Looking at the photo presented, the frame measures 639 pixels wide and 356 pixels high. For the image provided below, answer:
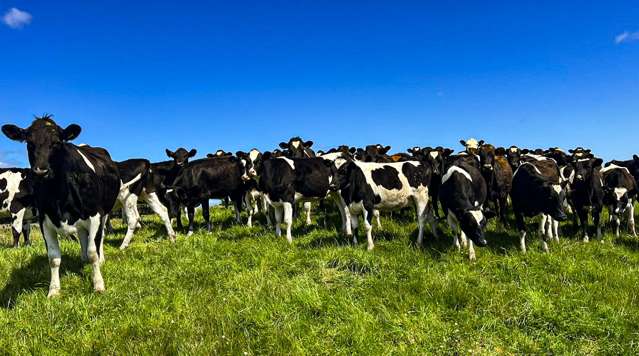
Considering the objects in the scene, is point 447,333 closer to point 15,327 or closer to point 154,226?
point 15,327

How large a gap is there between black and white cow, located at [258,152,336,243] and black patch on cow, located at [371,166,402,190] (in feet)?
5.00

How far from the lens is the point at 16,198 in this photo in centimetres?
1448

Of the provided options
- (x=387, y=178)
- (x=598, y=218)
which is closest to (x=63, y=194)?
(x=387, y=178)

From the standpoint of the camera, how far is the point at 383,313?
21.0ft

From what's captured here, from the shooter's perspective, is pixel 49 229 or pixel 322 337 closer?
pixel 322 337

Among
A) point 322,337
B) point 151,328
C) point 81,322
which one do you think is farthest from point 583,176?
point 81,322

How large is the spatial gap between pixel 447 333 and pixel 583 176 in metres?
9.37

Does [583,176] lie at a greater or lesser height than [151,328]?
greater

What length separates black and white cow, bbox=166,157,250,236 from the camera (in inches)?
624

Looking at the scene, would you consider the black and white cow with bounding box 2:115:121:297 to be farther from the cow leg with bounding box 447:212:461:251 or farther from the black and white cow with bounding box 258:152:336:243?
the cow leg with bounding box 447:212:461:251

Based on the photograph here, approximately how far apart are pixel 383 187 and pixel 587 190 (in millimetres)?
6108

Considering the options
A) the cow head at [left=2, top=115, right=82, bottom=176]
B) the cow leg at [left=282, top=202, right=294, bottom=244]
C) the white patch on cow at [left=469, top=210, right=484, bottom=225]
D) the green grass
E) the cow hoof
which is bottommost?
the green grass

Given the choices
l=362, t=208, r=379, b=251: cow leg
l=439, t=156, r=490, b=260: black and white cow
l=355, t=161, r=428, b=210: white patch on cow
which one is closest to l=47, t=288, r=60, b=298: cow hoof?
l=362, t=208, r=379, b=251: cow leg

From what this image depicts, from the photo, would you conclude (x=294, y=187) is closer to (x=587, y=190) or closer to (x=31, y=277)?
(x=31, y=277)
